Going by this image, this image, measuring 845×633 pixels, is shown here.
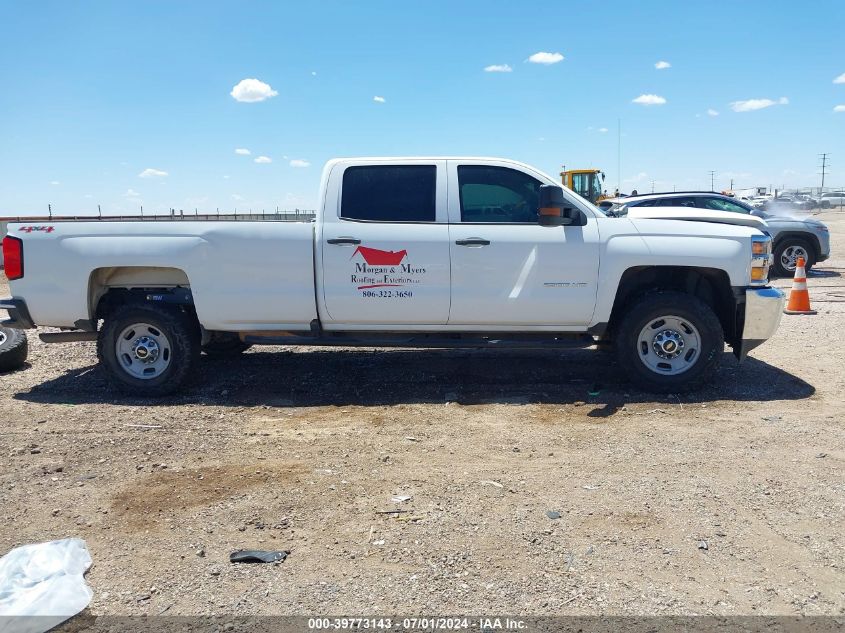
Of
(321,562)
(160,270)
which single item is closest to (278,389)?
(160,270)

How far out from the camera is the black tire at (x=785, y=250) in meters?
14.5

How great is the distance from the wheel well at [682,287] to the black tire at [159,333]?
158 inches

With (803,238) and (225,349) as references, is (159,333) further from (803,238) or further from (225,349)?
(803,238)

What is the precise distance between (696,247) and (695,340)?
844 millimetres

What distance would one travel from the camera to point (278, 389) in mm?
6859

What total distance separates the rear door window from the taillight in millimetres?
2972

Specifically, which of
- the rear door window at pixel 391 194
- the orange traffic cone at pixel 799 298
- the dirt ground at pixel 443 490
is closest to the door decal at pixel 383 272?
the rear door window at pixel 391 194

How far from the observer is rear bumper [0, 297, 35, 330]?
639 centimetres

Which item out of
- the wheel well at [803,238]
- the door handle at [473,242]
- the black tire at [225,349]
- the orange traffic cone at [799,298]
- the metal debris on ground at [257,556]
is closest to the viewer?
the metal debris on ground at [257,556]

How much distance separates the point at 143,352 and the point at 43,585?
3.50m

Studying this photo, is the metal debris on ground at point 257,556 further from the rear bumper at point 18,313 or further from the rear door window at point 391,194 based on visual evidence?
the rear bumper at point 18,313

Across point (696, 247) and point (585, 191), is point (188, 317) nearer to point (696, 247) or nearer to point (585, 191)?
point (696, 247)

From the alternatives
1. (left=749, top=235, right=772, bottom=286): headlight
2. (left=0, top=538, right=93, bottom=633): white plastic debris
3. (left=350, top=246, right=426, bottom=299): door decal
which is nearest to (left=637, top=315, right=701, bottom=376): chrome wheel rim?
(left=749, top=235, right=772, bottom=286): headlight

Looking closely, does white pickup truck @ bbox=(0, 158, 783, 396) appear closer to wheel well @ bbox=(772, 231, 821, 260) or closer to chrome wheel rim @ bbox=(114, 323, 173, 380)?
chrome wheel rim @ bbox=(114, 323, 173, 380)
